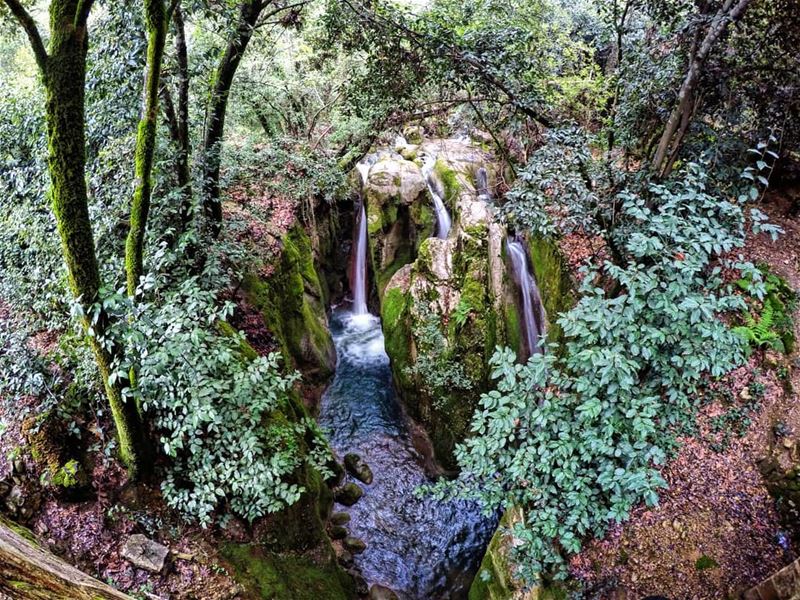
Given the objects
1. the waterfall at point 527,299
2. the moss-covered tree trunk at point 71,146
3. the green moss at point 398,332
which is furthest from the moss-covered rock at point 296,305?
the waterfall at point 527,299

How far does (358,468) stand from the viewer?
9555 mm

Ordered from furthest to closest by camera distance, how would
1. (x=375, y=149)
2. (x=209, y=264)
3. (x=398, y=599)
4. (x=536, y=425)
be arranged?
1. (x=375, y=149)
2. (x=398, y=599)
3. (x=209, y=264)
4. (x=536, y=425)

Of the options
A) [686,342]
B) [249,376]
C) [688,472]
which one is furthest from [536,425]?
[249,376]

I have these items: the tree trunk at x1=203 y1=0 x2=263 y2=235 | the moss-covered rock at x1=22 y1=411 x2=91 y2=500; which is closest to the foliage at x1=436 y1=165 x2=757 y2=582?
the moss-covered rock at x1=22 y1=411 x2=91 y2=500

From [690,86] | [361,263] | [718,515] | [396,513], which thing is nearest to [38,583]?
[718,515]

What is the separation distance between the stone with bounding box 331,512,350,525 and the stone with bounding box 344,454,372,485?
3.22 ft

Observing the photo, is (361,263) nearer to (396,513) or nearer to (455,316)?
(455,316)

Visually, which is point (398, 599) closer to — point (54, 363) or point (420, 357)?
point (420, 357)

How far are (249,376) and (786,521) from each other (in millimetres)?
6609

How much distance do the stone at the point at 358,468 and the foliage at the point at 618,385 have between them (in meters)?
4.77

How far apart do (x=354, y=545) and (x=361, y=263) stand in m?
10.0

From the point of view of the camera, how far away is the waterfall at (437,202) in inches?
574

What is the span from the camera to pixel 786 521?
5.29m

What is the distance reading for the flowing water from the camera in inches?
310
